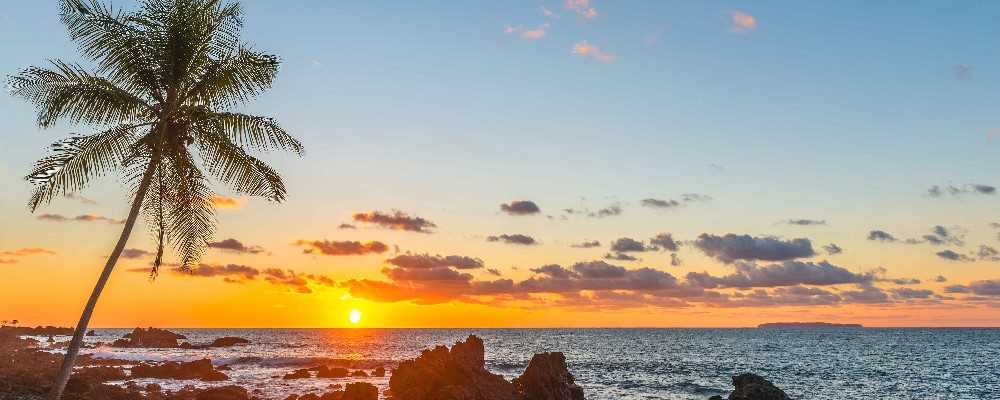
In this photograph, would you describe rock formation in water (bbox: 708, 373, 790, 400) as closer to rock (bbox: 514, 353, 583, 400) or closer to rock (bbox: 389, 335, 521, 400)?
rock (bbox: 514, 353, 583, 400)

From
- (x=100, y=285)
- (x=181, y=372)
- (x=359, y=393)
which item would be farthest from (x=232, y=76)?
(x=181, y=372)

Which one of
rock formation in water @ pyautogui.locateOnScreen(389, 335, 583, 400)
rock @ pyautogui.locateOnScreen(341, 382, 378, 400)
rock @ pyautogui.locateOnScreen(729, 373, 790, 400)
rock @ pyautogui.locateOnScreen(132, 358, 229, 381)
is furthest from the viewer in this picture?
rock @ pyautogui.locateOnScreen(132, 358, 229, 381)

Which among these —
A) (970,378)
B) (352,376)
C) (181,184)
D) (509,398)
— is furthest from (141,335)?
(970,378)

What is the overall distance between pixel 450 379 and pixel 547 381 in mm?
6266

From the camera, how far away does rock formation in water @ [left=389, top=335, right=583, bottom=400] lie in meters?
41.0

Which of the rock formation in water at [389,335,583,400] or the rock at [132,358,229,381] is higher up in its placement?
the rock formation in water at [389,335,583,400]

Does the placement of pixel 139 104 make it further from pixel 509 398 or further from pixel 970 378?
pixel 970 378

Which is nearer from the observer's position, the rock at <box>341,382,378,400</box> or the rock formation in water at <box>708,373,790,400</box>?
the rock formation in water at <box>708,373,790,400</box>

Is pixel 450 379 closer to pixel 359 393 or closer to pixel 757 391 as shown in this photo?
pixel 359 393

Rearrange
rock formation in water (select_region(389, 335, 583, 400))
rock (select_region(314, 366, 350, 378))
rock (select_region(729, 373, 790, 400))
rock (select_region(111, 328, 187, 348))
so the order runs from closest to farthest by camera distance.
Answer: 1. rock (select_region(729, 373, 790, 400))
2. rock formation in water (select_region(389, 335, 583, 400))
3. rock (select_region(314, 366, 350, 378))
4. rock (select_region(111, 328, 187, 348))

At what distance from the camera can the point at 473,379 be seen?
137 ft

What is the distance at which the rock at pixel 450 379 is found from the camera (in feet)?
131

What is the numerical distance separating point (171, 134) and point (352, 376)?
55812 millimetres

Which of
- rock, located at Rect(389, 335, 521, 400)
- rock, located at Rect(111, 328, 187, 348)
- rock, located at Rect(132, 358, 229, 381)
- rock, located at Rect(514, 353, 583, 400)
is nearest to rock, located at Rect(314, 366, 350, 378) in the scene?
rock, located at Rect(132, 358, 229, 381)
